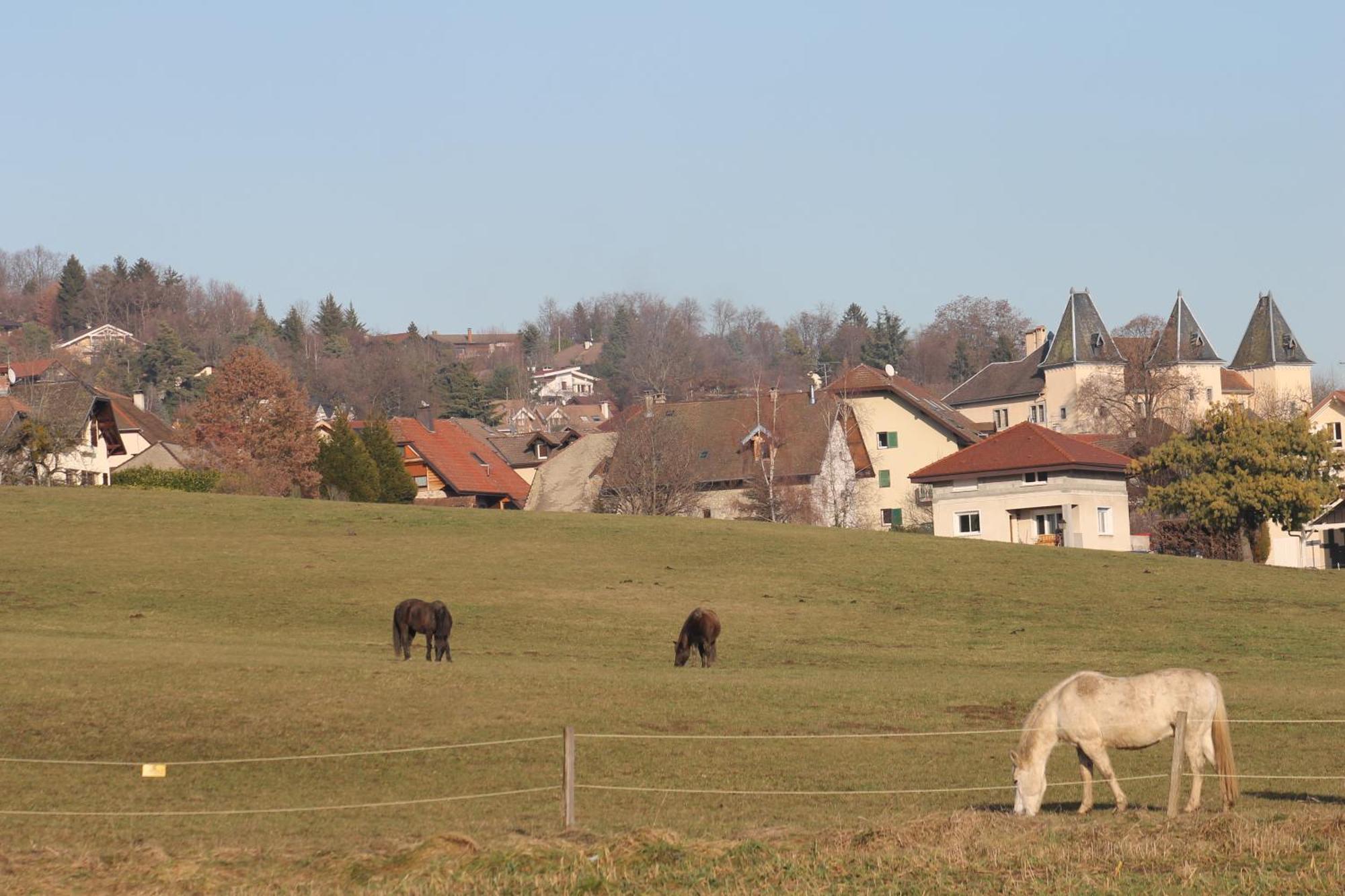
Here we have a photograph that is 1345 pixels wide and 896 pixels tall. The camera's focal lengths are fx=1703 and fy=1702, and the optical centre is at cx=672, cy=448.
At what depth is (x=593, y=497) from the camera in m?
101

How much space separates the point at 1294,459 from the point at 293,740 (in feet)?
212

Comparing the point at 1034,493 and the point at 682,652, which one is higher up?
Result: the point at 1034,493

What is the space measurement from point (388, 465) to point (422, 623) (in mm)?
60867

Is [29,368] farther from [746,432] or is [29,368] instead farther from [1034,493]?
[1034,493]

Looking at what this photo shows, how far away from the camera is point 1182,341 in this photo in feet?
485

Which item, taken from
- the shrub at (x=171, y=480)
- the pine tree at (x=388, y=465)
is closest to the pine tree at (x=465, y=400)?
the pine tree at (x=388, y=465)

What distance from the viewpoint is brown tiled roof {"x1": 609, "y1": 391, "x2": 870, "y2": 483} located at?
96438 millimetres

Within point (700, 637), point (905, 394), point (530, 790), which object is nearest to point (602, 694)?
point (700, 637)

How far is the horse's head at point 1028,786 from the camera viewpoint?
56.7 feet

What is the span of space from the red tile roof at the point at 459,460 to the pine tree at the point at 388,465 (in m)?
8.22

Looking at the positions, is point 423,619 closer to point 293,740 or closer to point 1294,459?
point 293,740

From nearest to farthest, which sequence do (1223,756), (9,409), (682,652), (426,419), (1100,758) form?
(1223,756), (1100,758), (682,652), (9,409), (426,419)

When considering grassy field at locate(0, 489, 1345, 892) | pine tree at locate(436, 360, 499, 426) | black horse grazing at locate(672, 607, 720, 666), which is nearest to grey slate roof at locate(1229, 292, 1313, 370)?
pine tree at locate(436, 360, 499, 426)

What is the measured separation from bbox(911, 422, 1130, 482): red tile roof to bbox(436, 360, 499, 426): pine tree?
115m
